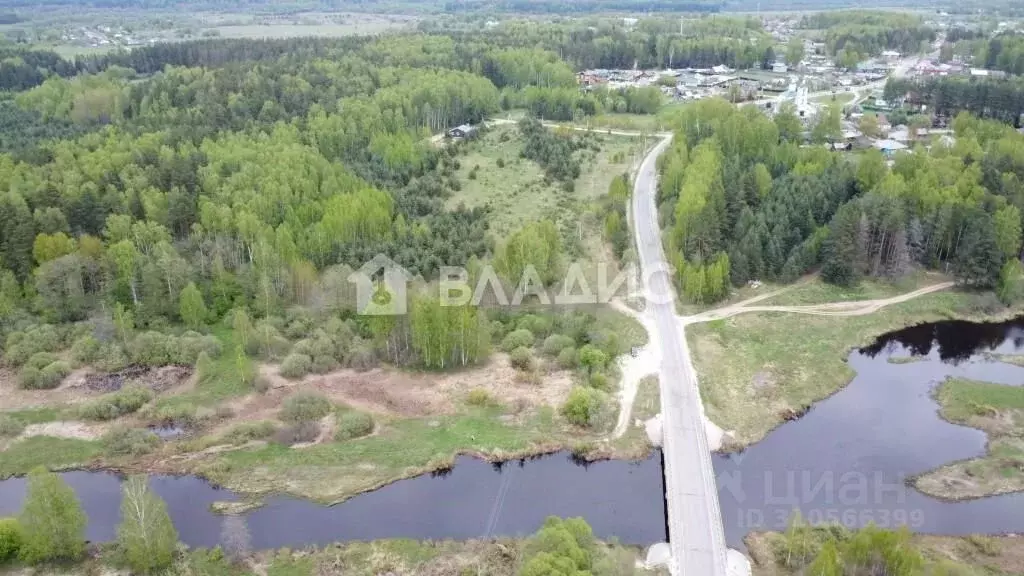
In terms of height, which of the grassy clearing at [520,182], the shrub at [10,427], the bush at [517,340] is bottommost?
the shrub at [10,427]

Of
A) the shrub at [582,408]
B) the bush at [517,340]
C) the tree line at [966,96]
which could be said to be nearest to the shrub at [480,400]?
the shrub at [582,408]

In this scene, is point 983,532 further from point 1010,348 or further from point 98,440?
point 98,440

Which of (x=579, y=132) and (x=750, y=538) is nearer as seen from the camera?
(x=750, y=538)

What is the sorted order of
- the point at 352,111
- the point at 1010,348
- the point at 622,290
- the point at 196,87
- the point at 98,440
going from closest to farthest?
the point at 98,440, the point at 1010,348, the point at 622,290, the point at 352,111, the point at 196,87

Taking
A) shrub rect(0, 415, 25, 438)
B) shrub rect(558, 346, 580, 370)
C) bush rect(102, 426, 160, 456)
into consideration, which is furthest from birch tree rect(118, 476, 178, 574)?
shrub rect(558, 346, 580, 370)

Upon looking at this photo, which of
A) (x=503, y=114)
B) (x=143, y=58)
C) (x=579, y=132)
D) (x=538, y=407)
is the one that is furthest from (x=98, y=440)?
(x=143, y=58)

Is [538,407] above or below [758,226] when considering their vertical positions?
below

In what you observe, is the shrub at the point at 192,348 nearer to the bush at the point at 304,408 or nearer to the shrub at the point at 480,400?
the bush at the point at 304,408
